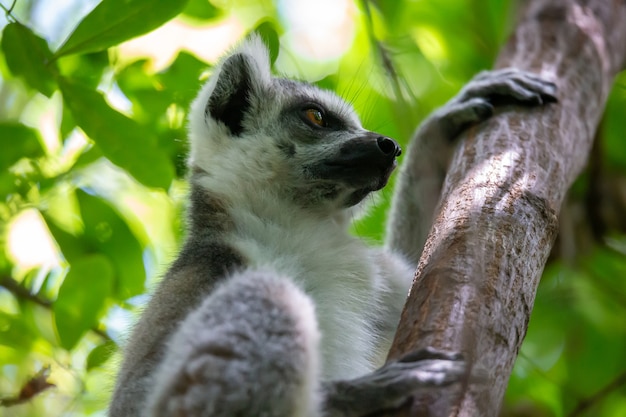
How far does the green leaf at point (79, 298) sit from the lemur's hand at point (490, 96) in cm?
254

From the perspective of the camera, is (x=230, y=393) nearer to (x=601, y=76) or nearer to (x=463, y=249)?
(x=463, y=249)

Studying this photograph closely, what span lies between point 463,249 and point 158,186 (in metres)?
2.10

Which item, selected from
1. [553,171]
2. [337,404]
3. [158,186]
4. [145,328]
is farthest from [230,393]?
[553,171]

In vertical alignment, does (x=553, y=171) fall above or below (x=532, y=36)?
below

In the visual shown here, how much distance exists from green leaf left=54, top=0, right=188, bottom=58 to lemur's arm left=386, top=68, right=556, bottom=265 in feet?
7.14

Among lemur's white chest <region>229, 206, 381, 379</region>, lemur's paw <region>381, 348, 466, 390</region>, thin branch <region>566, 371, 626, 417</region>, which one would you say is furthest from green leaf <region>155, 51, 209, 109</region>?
thin branch <region>566, 371, 626, 417</region>

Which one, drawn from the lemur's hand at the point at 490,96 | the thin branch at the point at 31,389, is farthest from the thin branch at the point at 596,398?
the thin branch at the point at 31,389

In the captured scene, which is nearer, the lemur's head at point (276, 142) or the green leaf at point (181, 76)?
the lemur's head at point (276, 142)

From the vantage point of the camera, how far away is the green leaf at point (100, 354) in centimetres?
500

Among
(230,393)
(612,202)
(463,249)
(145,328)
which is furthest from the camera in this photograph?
(612,202)

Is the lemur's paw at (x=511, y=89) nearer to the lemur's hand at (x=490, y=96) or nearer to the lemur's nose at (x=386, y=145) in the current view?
the lemur's hand at (x=490, y=96)

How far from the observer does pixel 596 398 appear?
5484 mm

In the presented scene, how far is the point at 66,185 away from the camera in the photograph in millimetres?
5453

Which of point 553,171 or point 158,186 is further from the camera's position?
point 158,186
